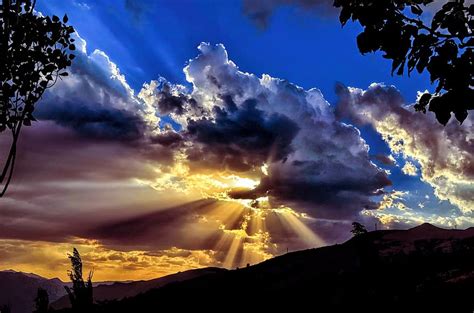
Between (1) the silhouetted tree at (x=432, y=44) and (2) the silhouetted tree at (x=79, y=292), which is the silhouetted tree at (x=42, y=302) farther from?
(1) the silhouetted tree at (x=432, y=44)

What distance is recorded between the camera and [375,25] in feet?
12.2

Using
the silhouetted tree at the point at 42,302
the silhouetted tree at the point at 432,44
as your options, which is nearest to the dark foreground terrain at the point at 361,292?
the silhouetted tree at the point at 42,302

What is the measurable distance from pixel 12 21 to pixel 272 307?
29.6 meters

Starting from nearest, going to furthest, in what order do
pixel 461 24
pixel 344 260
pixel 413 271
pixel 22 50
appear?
pixel 461 24, pixel 22 50, pixel 413 271, pixel 344 260

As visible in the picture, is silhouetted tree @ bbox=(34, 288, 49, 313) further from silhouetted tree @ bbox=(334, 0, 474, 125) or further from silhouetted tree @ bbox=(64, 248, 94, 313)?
silhouetted tree @ bbox=(334, 0, 474, 125)

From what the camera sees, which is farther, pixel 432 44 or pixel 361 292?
pixel 361 292

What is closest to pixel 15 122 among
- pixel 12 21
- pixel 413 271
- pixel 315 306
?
pixel 12 21

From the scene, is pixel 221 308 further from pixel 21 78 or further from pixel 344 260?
pixel 344 260

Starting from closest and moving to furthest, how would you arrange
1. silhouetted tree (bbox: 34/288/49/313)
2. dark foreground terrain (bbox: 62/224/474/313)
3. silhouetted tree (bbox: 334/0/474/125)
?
silhouetted tree (bbox: 334/0/474/125)
dark foreground terrain (bbox: 62/224/474/313)
silhouetted tree (bbox: 34/288/49/313)

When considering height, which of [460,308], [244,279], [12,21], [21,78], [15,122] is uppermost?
[12,21]

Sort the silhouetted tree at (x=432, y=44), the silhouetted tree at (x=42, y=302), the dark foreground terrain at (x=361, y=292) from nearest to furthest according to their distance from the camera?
the silhouetted tree at (x=432, y=44) < the dark foreground terrain at (x=361, y=292) < the silhouetted tree at (x=42, y=302)

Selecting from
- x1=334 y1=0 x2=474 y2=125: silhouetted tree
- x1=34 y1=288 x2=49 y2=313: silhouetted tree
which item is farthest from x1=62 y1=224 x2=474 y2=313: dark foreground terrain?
x1=334 y1=0 x2=474 y2=125: silhouetted tree

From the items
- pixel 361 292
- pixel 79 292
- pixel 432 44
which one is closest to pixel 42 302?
pixel 79 292

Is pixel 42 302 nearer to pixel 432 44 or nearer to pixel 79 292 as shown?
pixel 79 292
